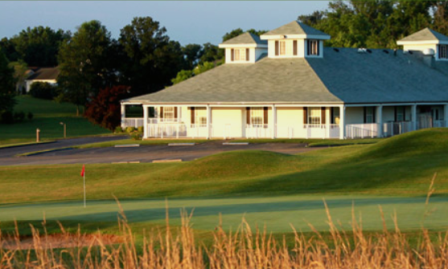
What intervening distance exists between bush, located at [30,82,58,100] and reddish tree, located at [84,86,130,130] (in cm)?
4945

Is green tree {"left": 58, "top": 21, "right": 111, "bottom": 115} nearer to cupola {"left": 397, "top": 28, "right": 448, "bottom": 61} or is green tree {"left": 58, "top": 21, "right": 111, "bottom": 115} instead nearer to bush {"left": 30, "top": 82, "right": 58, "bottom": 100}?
bush {"left": 30, "top": 82, "right": 58, "bottom": 100}

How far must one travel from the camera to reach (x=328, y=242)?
13.9 m

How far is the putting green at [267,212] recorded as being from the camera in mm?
15422

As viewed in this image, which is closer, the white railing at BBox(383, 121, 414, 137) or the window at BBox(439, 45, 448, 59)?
the white railing at BBox(383, 121, 414, 137)

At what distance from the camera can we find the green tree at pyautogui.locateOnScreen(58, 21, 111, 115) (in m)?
97.6

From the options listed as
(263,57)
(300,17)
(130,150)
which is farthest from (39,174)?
(300,17)

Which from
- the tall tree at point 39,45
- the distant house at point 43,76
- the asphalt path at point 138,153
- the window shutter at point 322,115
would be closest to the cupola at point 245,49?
the window shutter at point 322,115

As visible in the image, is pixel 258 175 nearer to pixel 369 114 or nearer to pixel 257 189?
pixel 257 189

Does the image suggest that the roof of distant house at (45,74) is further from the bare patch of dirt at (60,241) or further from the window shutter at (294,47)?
the bare patch of dirt at (60,241)

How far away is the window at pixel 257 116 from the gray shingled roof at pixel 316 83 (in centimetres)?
110

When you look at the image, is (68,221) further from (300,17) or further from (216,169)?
(300,17)

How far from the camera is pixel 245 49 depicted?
212 feet

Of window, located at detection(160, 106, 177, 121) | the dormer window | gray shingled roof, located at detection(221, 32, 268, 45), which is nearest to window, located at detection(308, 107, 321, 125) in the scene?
gray shingled roof, located at detection(221, 32, 268, 45)

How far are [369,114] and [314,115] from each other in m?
4.46
